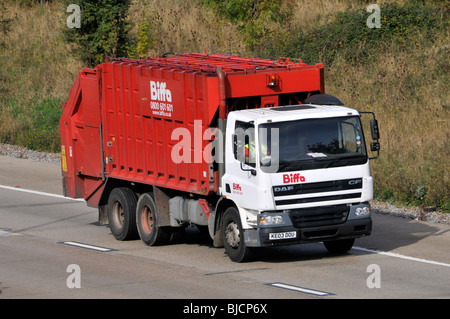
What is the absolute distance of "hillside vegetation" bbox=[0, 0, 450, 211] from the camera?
21844mm

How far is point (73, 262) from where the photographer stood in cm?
1491

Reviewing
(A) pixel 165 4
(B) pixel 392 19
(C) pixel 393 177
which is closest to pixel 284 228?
(C) pixel 393 177

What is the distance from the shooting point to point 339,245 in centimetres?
1515

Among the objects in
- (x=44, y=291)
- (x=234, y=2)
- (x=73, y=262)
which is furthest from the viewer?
(x=234, y=2)

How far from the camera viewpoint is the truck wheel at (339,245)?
49.3ft

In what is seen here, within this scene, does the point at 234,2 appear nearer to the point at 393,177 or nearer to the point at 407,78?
the point at 407,78

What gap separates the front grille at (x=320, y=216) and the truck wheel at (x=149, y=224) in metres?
3.17

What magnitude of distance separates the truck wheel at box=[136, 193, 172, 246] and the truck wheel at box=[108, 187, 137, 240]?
0.76ft

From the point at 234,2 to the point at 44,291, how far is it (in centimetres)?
1973

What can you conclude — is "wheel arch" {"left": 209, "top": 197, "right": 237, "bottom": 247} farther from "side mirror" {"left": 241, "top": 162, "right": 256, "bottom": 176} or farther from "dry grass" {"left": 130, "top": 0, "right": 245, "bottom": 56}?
"dry grass" {"left": 130, "top": 0, "right": 245, "bottom": 56}

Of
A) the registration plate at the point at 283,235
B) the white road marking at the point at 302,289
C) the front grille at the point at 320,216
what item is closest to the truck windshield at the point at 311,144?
the front grille at the point at 320,216

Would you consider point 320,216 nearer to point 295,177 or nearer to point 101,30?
point 295,177

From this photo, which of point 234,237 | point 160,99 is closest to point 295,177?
point 234,237

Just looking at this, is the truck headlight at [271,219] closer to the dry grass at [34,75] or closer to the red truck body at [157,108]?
the red truck body at [157,108]
